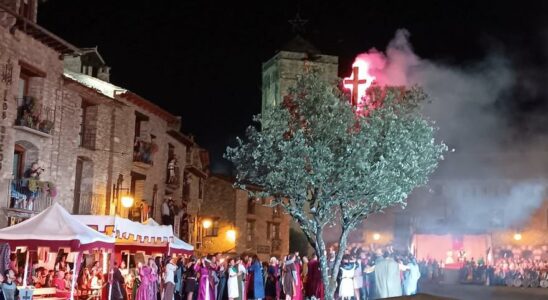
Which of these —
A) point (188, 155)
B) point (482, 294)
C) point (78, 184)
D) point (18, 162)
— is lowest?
point (482, 294)

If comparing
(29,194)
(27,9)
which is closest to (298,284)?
(29,194)

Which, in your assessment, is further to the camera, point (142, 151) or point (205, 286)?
point (142, 151)

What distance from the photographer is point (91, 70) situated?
35875mm

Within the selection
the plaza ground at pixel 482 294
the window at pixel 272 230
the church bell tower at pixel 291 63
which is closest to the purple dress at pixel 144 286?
the plaza ground at pixel 482 294

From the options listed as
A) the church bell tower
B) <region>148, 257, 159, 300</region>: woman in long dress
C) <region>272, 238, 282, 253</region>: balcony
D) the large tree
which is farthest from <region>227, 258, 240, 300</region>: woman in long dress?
the church bell tower

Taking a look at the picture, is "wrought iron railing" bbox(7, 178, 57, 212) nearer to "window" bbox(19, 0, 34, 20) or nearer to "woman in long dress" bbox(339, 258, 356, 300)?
"window" bbox(19, 0, 34, 20)

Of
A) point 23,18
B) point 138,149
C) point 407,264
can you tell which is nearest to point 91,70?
point 138,149

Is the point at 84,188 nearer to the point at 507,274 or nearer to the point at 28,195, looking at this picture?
the point at 28,195

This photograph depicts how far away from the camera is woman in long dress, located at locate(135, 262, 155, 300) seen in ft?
68.7

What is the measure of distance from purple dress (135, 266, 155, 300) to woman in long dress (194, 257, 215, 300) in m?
1.87

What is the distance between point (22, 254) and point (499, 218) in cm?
3630

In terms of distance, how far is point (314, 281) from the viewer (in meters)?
23.6

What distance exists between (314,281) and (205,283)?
13.1ft

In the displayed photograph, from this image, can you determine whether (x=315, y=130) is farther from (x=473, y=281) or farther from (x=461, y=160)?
(x=461, y=160)
